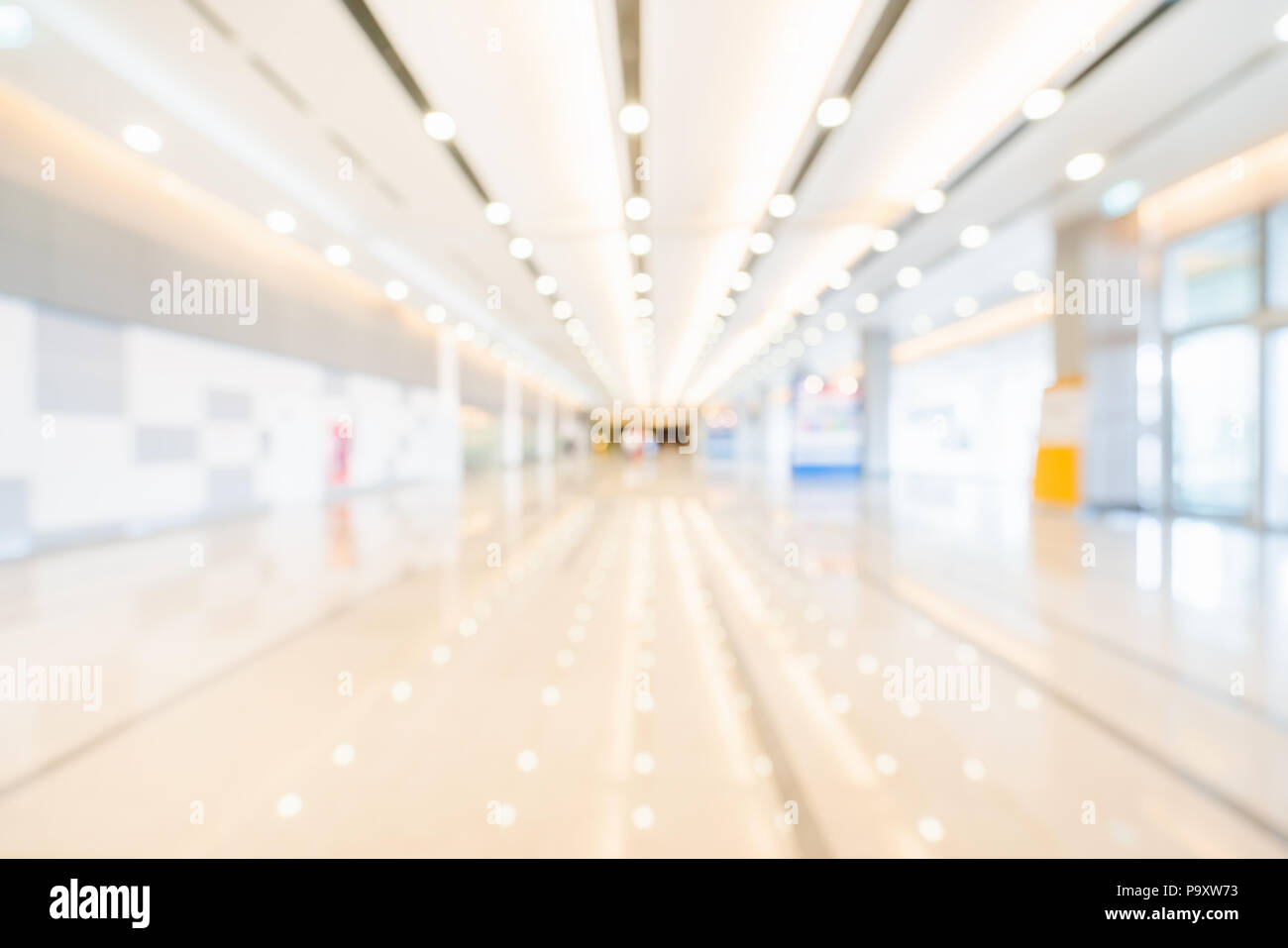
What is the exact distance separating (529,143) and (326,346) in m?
7.66

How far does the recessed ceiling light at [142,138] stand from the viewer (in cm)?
571

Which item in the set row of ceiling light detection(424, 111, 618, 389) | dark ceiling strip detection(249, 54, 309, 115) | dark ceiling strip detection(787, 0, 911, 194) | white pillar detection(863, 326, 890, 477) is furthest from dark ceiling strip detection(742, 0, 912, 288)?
white pillar detection(863, 326, 890, 477)

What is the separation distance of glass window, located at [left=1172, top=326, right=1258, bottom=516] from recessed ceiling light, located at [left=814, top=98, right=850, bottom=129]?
7342 millimetres

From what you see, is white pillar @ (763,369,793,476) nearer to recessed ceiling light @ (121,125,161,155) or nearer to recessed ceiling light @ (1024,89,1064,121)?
recessed ceiling light @ (1024,89,1064,121)

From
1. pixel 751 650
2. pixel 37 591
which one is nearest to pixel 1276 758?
pixel 751 650

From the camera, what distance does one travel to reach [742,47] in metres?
4.52

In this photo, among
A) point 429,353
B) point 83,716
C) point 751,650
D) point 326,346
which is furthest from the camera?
point 429,353

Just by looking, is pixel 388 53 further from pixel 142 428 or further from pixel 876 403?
pixel 876 403

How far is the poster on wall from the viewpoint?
62.2ft

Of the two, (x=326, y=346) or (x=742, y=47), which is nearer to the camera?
(x=742, y=47)

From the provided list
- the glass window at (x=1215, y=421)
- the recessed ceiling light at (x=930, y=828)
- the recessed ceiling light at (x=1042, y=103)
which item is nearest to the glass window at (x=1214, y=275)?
the glass window at (x=1215, y=421)

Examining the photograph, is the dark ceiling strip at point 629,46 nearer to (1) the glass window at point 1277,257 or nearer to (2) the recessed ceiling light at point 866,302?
(2) the recessed ceiling light at point 866,302
